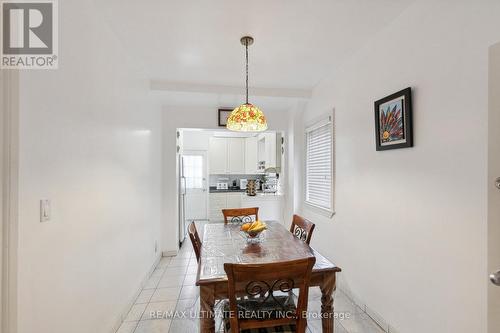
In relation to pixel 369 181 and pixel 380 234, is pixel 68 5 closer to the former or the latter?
pixel 369 181

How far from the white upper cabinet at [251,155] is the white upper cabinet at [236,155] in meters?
0.13

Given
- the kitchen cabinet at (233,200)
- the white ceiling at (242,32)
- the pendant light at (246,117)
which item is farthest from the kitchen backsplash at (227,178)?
the pendant light at (246,117)

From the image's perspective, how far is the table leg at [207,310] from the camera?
1358 mm

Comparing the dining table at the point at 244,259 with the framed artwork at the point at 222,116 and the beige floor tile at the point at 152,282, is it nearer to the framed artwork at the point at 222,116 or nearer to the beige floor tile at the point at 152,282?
the beige floor tile at the point at 152,282

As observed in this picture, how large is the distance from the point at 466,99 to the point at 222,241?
191cm

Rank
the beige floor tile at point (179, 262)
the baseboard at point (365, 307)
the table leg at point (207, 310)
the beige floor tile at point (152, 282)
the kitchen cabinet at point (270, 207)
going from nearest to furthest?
the table leg at point (207, 310) < the baseboard at point (365, 307) < the beige floor tile at point (152, 282) < the beige floor tile at point (179, 262) < the kitchen cabinet at point (270, 207)

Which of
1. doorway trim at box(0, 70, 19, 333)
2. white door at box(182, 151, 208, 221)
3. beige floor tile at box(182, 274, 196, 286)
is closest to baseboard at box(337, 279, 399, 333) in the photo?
beige floor tile at box(182, 274, 196, 286)

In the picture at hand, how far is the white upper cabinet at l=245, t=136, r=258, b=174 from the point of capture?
639cm

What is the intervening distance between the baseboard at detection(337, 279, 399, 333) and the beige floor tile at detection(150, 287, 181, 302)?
178 cm

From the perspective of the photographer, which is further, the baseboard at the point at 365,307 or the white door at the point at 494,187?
the baseboard at the point at 365,307

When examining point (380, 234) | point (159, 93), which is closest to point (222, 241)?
point (380, 234)

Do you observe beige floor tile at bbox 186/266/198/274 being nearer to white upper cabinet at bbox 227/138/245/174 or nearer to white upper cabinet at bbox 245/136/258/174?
white upper cabinet at bbox 245/136/258/174

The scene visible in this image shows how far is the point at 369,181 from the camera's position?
2.21m

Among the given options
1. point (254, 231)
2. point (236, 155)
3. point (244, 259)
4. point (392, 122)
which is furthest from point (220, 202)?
point (392, 122)
